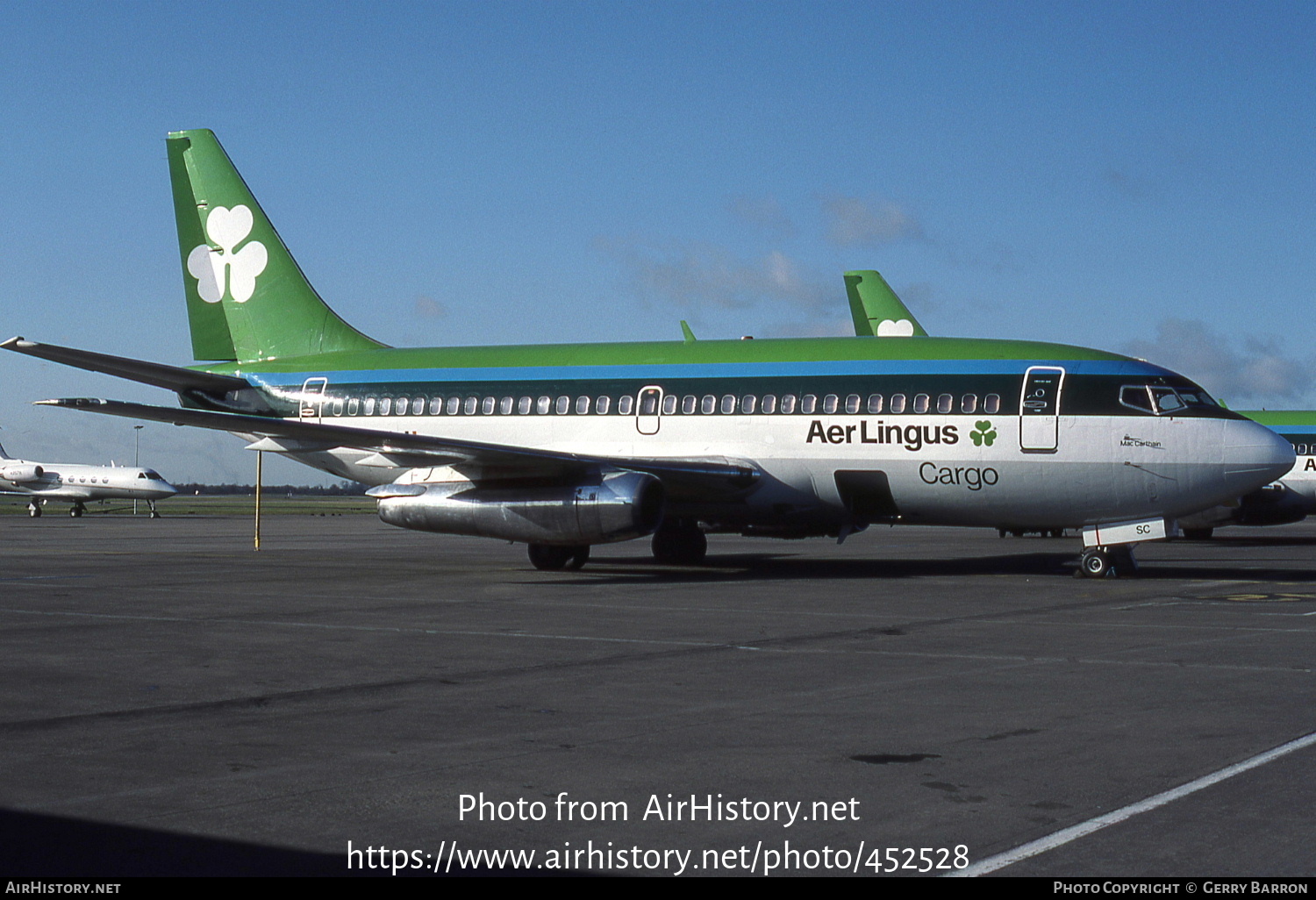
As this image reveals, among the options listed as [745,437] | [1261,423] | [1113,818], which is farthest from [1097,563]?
[1261,423]

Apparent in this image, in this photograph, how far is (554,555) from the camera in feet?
79.0

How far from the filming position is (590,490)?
2150cm

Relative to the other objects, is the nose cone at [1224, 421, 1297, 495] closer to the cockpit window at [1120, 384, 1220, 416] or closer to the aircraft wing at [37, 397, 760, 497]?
the cockpit window at [1120, 384, 1220, 416]

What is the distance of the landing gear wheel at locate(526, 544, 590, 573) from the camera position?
79.0ft

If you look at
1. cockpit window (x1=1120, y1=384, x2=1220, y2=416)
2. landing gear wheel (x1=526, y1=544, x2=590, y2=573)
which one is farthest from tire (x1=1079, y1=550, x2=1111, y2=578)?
landing gear wheel (x1=526, y1=544, x2=590, y2=573)

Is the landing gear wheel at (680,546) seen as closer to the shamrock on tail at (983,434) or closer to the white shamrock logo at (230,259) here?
the shamrock on tail at (983,434)

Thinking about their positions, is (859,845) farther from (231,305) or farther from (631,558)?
(231,305)

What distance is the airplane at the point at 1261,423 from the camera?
122 ft

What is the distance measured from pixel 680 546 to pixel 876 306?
51.8 ft

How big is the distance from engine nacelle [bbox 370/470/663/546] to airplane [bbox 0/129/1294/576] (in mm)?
34

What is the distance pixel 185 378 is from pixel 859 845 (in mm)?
24614

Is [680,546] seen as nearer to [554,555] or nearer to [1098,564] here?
[554,555]

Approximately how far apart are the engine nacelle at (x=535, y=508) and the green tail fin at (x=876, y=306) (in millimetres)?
19400

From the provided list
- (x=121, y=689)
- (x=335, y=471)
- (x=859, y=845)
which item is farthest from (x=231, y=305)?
(x=859, y=845)
